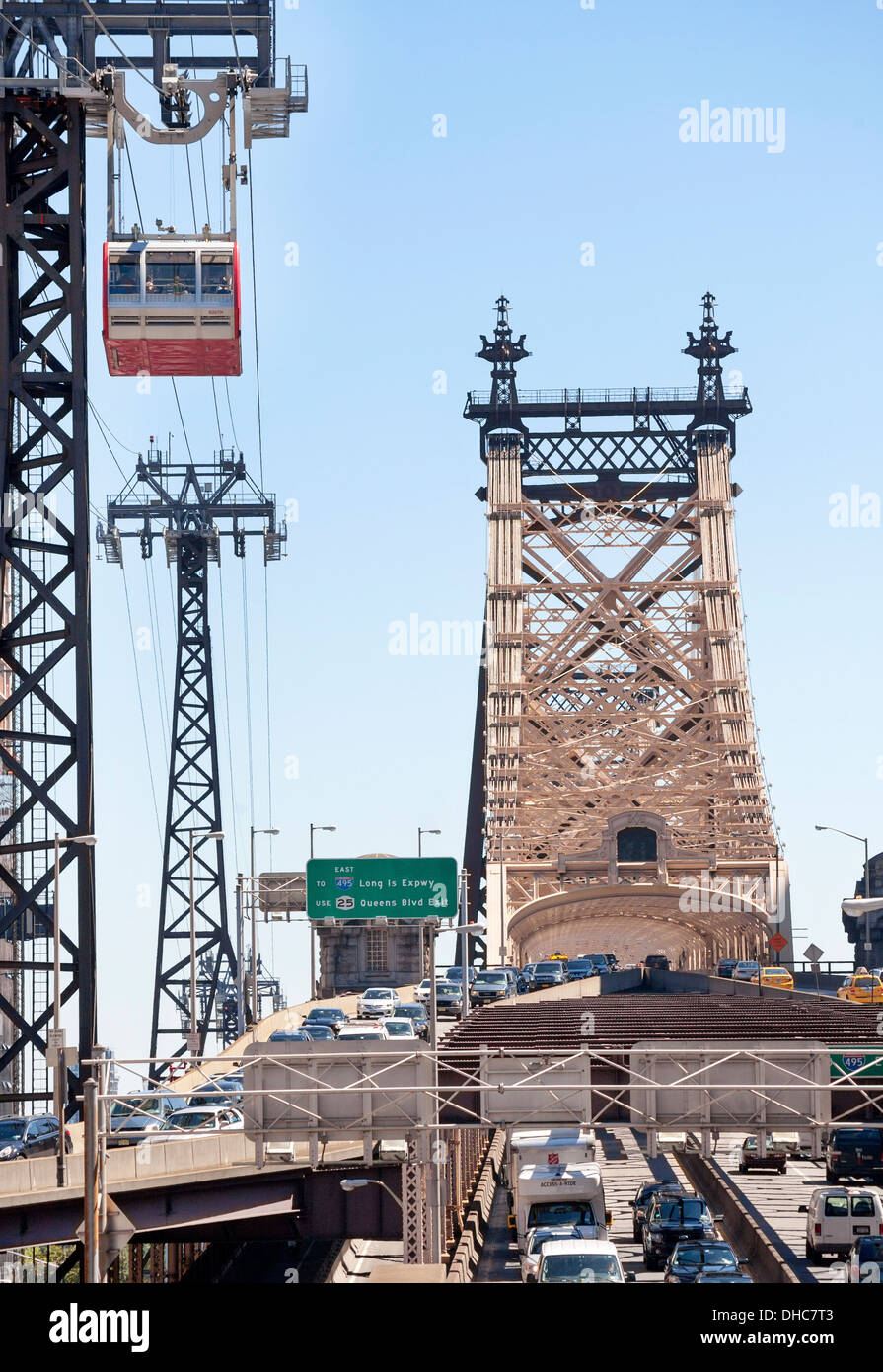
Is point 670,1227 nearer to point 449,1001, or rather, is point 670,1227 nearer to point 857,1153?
point 857,1153

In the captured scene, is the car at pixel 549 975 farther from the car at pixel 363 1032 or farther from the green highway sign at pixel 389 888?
the car at pixel 363 1032

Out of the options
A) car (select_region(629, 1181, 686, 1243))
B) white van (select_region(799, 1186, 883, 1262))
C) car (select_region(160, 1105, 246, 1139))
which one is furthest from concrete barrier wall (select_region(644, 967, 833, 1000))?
car (select_region(160, 1105, 246, 1139))

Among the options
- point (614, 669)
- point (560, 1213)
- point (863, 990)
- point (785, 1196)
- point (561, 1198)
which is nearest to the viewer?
point (560, 1213)

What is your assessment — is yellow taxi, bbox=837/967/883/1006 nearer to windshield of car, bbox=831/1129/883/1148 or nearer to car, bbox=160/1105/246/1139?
windshield of car, bbox=831/1129/883/1148

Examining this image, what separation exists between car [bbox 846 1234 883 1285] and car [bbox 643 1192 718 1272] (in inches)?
309

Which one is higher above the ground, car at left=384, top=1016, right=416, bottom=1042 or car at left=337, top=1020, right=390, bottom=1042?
car at left=337, top=1020, right=390, bottom=1042

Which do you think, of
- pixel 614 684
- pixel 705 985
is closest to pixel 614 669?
pixel 614 684

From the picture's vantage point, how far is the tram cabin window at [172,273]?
1478 inches

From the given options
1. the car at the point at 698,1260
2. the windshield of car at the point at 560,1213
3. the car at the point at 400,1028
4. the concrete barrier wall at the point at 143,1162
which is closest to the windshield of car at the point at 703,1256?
the car at the point at 698,1260

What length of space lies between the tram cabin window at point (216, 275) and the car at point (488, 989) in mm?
39400

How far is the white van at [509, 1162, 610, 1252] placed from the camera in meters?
40.3

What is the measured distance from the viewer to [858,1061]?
3747 cm

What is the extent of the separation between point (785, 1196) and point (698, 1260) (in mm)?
18898

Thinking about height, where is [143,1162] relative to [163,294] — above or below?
below
